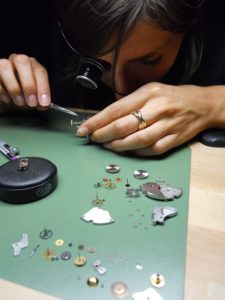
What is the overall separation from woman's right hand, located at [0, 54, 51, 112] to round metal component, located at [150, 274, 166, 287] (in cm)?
59

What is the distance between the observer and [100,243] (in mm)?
540

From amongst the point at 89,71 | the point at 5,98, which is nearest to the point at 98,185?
the point at 89,71

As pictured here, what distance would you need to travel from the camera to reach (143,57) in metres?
0.85

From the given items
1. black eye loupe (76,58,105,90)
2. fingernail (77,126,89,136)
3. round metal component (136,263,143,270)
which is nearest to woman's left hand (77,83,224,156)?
fingernail (77,126,89,136)

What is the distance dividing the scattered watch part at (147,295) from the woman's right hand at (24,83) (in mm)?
606

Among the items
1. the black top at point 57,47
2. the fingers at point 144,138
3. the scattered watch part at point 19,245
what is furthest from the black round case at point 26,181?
the black top at point 57,47

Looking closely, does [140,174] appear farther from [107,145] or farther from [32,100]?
[32,100]

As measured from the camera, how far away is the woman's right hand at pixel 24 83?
2.94 ft

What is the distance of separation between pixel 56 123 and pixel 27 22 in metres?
0.58

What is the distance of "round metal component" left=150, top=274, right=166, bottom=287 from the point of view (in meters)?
0.47

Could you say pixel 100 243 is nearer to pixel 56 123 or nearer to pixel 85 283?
pixel 85 283

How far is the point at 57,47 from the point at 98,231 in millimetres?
967

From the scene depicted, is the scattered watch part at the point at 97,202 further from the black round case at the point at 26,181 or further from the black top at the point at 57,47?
the black top at the point at 57,47

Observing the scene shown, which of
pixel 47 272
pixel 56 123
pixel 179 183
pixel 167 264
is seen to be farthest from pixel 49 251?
pixel 56 123
